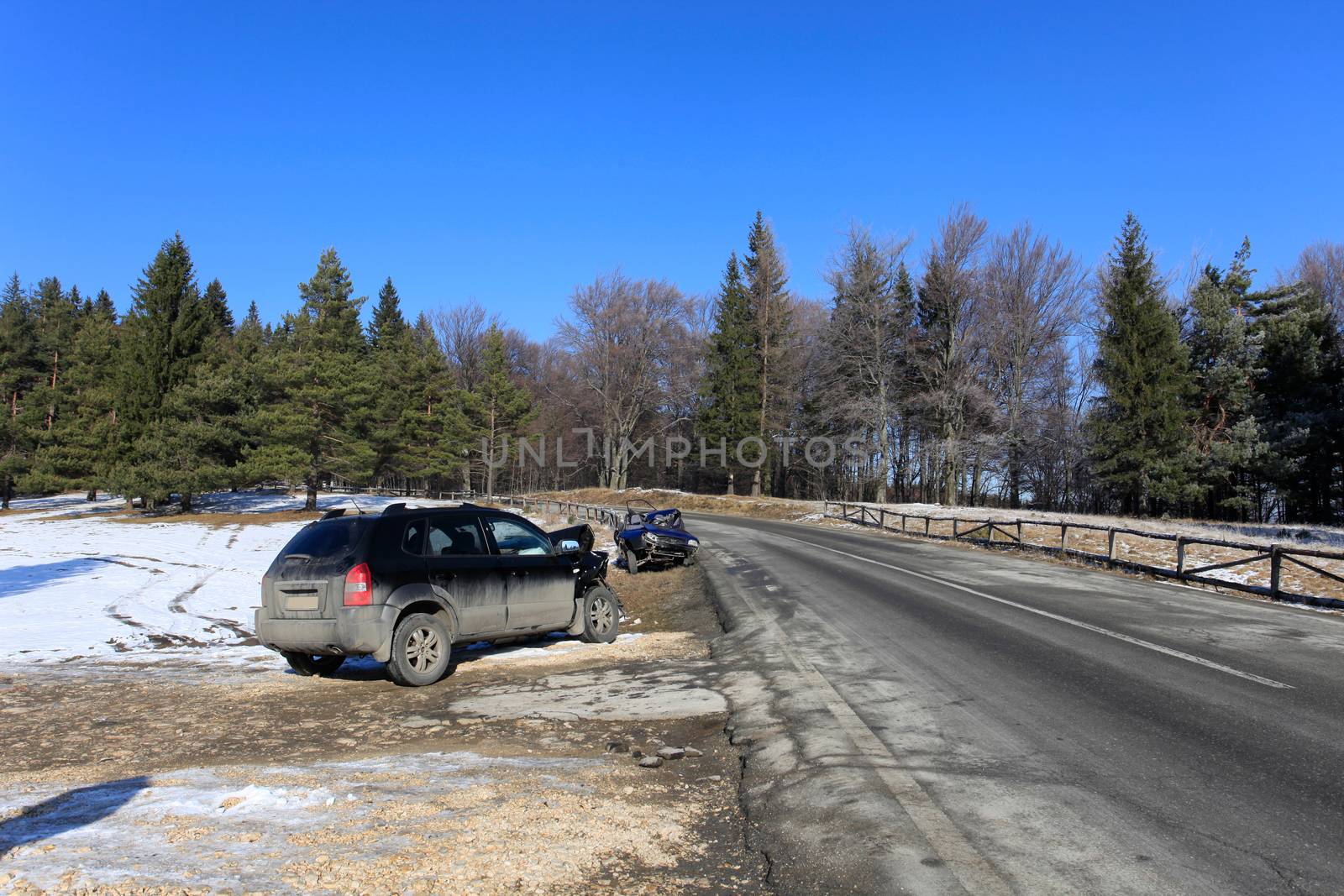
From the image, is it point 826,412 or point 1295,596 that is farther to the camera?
point 826,412

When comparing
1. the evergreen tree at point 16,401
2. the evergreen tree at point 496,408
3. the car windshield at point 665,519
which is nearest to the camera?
the car windshield at point 665,519

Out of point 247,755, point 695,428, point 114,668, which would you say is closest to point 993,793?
point 247,755

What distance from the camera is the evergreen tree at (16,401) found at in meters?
52.7

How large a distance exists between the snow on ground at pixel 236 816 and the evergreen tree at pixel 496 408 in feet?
200

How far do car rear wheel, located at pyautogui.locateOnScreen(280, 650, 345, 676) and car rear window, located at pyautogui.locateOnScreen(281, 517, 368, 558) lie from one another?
1130mm

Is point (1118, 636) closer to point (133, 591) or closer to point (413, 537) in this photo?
point (413, 537)

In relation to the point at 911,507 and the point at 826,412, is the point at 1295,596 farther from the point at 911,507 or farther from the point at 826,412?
the point at 826,412

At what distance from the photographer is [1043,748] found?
18.1 ft

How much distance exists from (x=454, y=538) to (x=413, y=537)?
1.75 feet

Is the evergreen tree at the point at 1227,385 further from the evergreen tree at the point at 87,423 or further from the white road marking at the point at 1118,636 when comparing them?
the evergreen tree at the point at 87,423

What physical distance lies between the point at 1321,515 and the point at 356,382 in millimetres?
54766

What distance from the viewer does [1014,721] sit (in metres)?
6.18

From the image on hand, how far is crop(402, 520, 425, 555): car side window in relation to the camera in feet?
27.0

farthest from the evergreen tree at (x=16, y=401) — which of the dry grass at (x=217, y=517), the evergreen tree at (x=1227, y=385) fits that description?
the evergreen tree at (x=1227, y=385)
